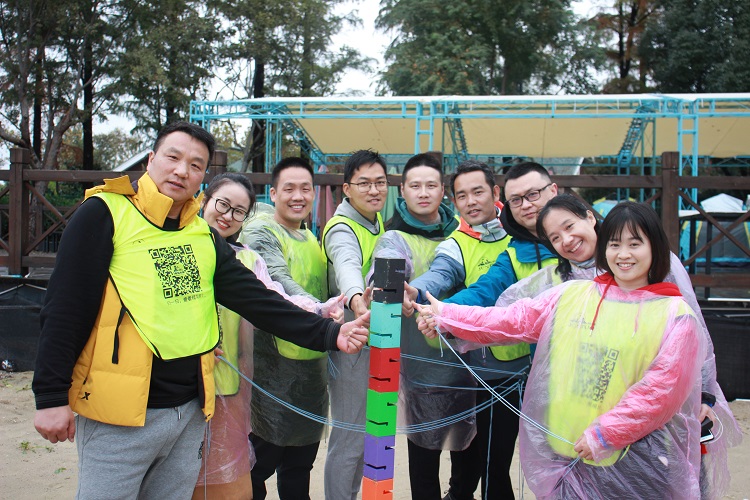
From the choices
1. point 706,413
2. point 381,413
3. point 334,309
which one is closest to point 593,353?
point 706,413

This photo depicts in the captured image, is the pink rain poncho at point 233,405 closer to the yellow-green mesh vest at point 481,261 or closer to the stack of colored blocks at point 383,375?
the stack of colored blocks at point 383,375

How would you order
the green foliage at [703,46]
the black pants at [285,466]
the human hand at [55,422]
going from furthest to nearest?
the green foliage at [703,46] → the black pants at [285,466] → the human hand at [55,422]

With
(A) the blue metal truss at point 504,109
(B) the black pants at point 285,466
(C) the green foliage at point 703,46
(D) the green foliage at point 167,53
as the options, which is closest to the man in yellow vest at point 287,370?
(B) the black pants at point 285,466

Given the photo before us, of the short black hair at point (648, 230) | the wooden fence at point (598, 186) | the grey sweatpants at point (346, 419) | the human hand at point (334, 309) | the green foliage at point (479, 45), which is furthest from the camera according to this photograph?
the green foliage at point (479, 45)

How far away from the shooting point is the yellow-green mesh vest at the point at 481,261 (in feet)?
9.00

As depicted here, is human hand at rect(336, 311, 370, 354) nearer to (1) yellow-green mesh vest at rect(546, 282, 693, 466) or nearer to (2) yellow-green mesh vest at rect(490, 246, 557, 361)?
(1) yellow-green mesh vest at rect(546, 282, 693, 466)

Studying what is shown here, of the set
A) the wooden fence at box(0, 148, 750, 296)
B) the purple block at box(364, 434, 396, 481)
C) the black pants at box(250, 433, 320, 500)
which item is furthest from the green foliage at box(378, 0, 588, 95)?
the purple block at box(364, 434, 396, 481)

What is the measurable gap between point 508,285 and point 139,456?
153 centimetres

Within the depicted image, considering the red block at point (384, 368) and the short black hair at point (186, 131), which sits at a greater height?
the short black hair at point (186, 131)

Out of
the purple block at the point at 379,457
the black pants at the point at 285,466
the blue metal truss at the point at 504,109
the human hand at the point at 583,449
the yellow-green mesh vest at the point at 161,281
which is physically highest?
the blue metal truss at the point at 504,109

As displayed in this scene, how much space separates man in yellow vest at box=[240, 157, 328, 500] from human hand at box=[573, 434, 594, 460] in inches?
47.8

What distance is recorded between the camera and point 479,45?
18.8m

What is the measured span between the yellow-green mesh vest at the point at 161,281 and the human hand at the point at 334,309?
541 millimetres

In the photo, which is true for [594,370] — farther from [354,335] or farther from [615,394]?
[354,335]
